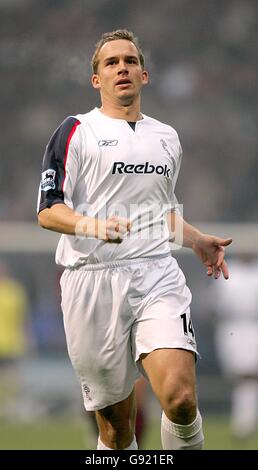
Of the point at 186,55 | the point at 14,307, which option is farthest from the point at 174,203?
the point at 186,55

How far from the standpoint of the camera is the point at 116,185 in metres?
5.91

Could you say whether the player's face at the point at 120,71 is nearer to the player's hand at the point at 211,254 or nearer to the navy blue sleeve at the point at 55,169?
the navy blue sleeve at the point at 55,169

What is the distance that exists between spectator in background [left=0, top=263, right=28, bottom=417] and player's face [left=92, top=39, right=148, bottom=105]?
28.2 ft

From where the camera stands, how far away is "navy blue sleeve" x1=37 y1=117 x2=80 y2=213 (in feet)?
19.1

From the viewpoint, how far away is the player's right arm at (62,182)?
5621 mm

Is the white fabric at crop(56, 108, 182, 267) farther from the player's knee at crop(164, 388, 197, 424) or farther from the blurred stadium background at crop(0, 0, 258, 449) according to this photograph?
the blurred stadium background at crop(0, 0, 258, 449)

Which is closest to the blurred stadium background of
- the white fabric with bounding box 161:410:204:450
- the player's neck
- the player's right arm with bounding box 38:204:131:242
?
the white fabric with bounding box 161:410:204:450

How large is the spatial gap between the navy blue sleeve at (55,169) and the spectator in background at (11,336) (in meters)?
8.62

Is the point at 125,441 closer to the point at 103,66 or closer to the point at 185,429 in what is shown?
the point at 185,429

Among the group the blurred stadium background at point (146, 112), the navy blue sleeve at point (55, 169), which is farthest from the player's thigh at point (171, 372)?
the blurred stadium background at point (146, 112)

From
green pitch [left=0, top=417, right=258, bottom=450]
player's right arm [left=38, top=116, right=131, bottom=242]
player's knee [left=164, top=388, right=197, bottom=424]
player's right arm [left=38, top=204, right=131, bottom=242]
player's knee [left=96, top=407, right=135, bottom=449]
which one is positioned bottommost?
green pitch [left=0, top=417, right=258, bottom=450]

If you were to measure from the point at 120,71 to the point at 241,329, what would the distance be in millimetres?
8145

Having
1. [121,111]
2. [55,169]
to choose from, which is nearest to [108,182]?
[55,169]

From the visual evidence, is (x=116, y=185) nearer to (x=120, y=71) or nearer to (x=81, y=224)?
(x=81, y=224)
